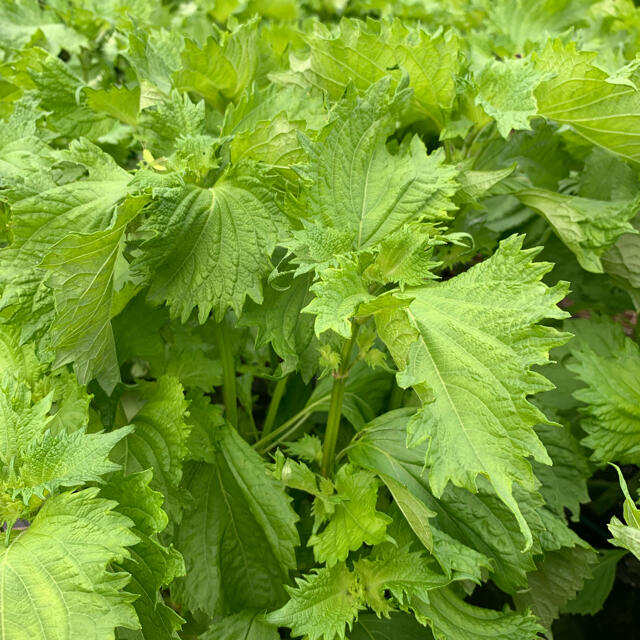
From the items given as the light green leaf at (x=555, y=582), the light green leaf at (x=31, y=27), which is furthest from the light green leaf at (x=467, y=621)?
the light green leaf at (x=31, y=27)

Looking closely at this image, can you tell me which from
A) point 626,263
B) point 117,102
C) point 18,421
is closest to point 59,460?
point 18,421

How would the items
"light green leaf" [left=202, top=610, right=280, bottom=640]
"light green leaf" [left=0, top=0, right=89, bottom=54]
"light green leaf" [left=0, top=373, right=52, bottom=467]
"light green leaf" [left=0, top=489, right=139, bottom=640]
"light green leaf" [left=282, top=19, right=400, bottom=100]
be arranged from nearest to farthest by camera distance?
"light green leaf" [left=0, top=489, right=139, bottom=640], "light green leaf" [left=0, top=373, right=52, bottom=467], "light green leaf" [left=202, top=610, right=280, bottom=640], "light green leaf" [left=282, top=19, right=400, bottom=100], "light green leaf" [left=0, top=0, right=89, bottom=54]

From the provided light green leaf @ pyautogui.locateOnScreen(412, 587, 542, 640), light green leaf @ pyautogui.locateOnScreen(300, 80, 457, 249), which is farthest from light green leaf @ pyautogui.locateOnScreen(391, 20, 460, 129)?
light green leaf @ pyautogui.locateOnScreen(412, 587, 542, 640)

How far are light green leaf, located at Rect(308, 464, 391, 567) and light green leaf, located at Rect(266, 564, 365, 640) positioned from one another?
0.02 meters

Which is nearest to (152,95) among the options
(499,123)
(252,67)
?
(252,67)

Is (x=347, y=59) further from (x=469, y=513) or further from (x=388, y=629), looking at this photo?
(x=388, y=629)

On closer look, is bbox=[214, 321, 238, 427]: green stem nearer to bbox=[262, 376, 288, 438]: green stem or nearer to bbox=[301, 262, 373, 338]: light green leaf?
bbox=[262, 376, 288, 438]: green stem

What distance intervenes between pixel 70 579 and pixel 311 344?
32 cm

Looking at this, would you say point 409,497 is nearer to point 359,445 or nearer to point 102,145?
point 359,445

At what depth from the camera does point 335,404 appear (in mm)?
755

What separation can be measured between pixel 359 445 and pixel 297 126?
0.36 metres

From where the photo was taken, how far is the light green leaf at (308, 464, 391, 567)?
0.70 metres

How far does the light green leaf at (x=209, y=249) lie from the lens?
716mm

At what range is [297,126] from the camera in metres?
0.78
